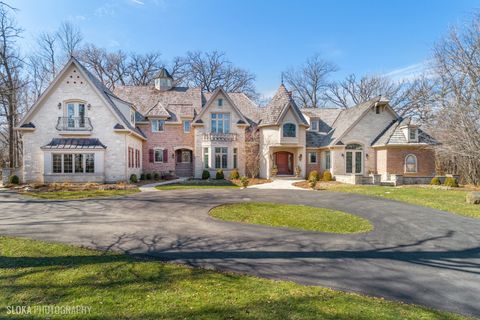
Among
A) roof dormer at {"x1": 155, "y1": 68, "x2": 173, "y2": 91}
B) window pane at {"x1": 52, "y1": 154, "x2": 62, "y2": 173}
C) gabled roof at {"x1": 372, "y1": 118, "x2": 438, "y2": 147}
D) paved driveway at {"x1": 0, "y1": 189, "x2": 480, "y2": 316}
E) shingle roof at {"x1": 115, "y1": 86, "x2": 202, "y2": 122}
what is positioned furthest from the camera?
roof dormer at {"x1": 155, "y1": 68, "x2": 173, "y2": 91}

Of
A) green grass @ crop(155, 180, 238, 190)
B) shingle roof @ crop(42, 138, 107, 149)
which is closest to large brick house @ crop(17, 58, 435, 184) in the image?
shingle roof @ crop(42, 138, 107, 149)

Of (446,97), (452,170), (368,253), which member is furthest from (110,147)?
(452,170)

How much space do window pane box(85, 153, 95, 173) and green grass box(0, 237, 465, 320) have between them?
1695 cm

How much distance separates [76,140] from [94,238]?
17.1m

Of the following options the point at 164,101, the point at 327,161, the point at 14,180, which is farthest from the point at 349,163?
the point at 14,180

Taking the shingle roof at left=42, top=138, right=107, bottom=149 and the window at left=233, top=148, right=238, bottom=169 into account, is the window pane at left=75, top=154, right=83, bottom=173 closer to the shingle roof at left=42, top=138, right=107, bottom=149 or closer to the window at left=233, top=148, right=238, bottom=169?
the shingle roof at left=42, top=138, right=107, bottom=149

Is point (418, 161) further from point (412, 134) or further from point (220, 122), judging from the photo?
point (220, 122)

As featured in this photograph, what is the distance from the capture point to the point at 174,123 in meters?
26.7

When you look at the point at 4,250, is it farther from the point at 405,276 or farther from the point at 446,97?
the point at 446,97

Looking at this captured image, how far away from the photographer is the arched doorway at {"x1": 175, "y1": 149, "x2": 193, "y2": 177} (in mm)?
27812

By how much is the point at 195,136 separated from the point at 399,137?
786 inches

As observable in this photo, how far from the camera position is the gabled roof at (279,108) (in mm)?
24031

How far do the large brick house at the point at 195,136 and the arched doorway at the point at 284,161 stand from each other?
111 mm

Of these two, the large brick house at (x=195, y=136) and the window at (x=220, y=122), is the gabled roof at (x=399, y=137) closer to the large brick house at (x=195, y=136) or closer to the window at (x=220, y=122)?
the large brick house at (x=195, y=136)
